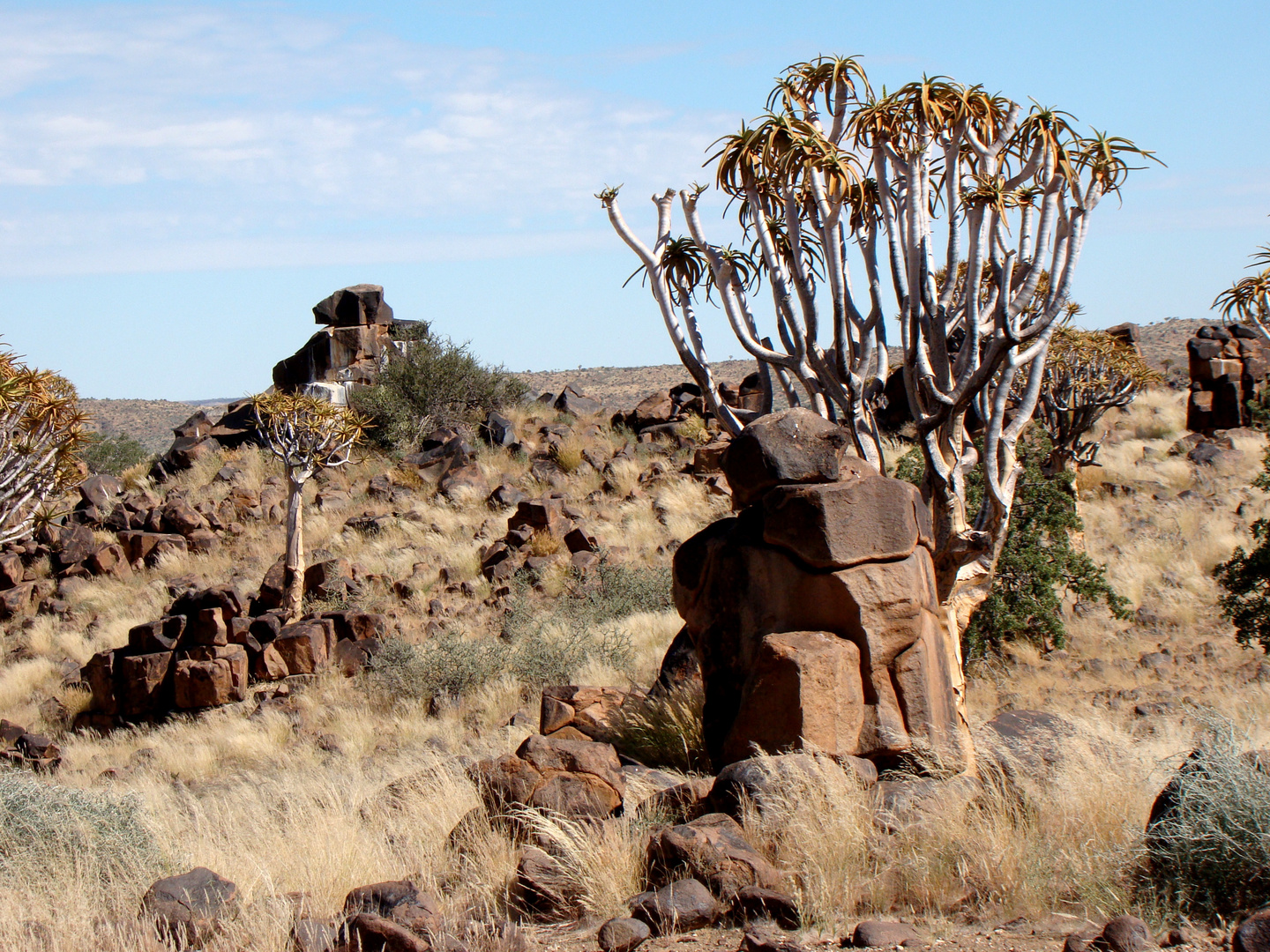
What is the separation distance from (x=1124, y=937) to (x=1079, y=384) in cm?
1528

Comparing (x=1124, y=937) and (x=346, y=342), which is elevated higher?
(x=346, y=342)

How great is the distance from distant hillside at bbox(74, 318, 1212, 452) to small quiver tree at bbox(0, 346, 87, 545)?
35.8m

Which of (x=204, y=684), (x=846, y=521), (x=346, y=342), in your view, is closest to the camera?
(x=846, y=521)

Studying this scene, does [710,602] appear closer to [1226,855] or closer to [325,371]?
[1226,855]

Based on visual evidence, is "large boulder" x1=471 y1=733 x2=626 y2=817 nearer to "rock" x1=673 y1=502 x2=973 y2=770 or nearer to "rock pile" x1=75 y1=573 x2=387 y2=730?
"rock" x1=673 y1=502 x2=973 y2=770

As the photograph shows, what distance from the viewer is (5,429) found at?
13.2 metres

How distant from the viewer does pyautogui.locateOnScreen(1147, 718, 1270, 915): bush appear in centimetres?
446

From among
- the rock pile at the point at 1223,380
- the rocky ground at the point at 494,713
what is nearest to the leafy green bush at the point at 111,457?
the rocky ground at the point at 494,713

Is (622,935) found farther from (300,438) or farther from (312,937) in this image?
(300,438)

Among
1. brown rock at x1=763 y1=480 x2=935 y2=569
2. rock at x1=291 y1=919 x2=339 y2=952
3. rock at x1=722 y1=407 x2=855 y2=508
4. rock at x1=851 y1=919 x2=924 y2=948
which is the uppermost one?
rock at x1=722 y1=407 x2=855 y2=508

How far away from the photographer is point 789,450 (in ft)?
22.8

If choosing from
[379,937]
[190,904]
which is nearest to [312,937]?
[379,937]

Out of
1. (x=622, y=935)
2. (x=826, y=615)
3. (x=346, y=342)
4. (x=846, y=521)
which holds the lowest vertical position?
(x=622, y=935)

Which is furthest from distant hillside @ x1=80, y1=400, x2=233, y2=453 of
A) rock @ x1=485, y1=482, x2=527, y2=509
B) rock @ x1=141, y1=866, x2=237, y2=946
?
rock @ x1=141, y1=866, x2=237, y2=946
